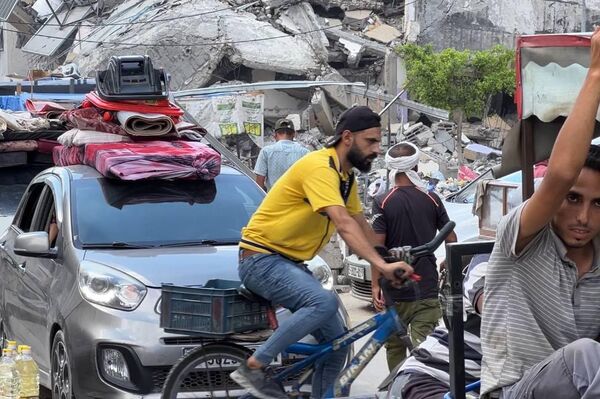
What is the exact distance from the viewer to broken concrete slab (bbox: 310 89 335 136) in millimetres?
40031

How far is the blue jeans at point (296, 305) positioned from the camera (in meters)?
6.13

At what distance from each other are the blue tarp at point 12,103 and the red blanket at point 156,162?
9.88m

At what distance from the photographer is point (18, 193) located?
436 inches

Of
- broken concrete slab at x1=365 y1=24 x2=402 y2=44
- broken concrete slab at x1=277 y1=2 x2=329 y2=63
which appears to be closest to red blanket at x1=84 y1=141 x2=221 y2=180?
broken concrete slab at x1=277 y1=2 x2=329 y2=63

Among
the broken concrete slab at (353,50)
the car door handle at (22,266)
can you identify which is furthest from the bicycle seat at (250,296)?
the broken concrete slab at (353,50)

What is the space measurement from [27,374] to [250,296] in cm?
209

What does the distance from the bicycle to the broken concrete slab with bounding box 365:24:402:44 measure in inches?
1601

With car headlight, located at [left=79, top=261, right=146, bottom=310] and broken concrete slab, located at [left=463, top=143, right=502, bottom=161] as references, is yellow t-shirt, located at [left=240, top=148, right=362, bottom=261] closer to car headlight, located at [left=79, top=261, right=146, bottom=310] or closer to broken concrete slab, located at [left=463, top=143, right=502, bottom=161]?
car headlight, located at [left=79, top=261, right=146, bottom=310]

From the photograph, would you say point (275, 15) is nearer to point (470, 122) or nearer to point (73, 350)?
point (470, 122)

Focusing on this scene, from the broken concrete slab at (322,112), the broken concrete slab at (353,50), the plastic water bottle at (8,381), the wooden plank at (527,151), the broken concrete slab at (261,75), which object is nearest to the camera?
the wooden plank at (527,151)

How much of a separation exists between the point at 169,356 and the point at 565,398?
152 inches

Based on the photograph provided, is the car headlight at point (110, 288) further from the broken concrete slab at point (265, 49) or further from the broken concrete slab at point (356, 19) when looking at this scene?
the broken concrete slab at point (356, 19)

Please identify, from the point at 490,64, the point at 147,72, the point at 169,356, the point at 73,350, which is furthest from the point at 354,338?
the point at 490,64

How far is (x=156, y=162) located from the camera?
7984mm
